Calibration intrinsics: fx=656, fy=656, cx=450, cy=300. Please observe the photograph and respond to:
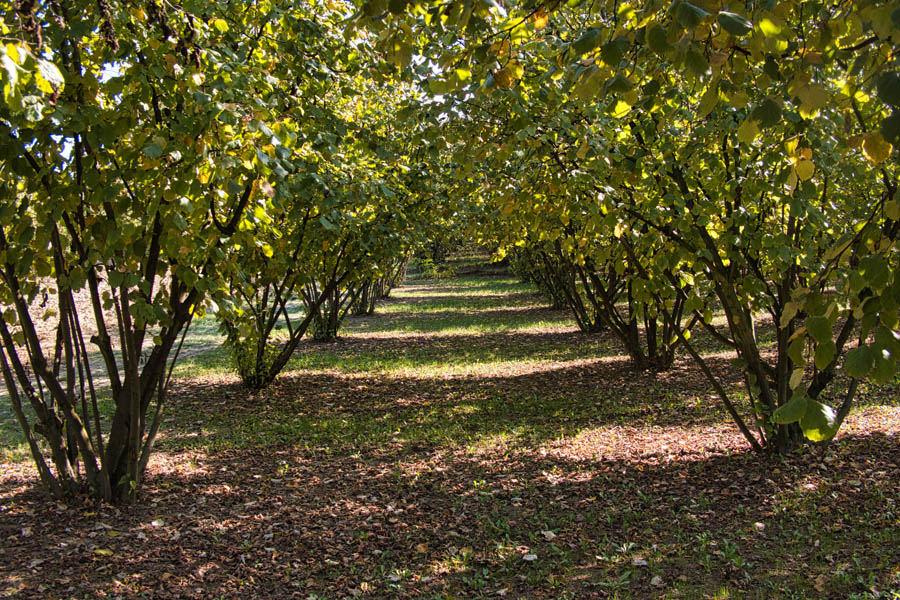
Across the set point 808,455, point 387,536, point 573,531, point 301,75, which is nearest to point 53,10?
point 301,75

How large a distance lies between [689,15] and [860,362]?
2.57ft

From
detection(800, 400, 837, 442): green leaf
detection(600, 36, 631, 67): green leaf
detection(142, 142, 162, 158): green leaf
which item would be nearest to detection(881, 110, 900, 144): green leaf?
detection(800, 400, 837, 442): green leaf

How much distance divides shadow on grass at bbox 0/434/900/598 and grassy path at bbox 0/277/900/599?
0.05 ft

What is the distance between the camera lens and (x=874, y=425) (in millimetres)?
5363

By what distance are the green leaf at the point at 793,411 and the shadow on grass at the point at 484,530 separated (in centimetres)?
208

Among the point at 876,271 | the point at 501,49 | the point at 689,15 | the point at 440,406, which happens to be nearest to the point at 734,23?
the point at 689,15

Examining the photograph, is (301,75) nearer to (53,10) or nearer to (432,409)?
(53,10)

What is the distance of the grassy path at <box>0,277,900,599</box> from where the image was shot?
10.6 ft

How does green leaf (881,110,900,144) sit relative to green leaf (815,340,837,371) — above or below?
above

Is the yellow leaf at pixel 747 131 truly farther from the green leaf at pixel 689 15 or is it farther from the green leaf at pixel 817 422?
the green leaf at pixel 817 422

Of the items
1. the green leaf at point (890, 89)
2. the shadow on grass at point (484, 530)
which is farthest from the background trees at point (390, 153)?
the shadow on grass at point (484, 530)

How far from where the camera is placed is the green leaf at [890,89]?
1151 mm

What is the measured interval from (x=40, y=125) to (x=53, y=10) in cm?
85

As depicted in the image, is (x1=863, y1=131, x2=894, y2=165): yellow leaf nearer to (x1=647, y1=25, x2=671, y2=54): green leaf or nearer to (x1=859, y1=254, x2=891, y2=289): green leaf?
(x1=859, y1=254, x2=891, y2=289): green leaf
